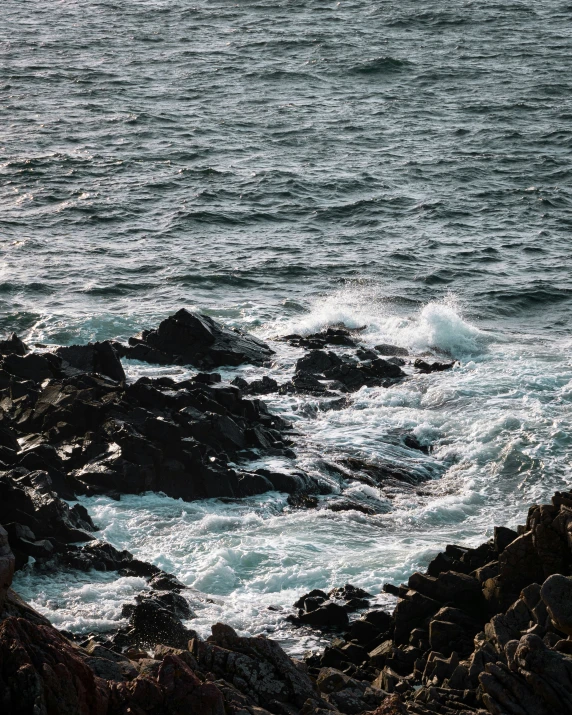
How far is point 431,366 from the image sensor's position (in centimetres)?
3117

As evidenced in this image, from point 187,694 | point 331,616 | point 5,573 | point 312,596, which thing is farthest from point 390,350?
point 187,694

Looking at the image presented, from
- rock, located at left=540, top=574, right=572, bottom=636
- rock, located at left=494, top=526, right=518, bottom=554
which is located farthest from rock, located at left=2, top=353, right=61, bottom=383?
rock, located at left=540, top=574, right=572, bottom=636

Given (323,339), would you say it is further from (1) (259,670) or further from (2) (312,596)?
(1) (259,670)

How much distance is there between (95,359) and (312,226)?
17560 mm

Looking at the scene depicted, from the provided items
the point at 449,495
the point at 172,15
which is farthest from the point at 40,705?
the point at 172,15

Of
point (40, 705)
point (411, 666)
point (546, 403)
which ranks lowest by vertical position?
point (546, 403)

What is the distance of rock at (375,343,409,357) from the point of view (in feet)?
106

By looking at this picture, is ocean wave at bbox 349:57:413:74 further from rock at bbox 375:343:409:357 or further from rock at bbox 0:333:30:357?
rock at bbox 0:333:30:357

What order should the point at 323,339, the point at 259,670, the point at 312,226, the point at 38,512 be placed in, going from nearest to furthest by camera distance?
1. the point at 259,670
2. the point at 38,512
3. the point at 323,339
4. the point at 312,226

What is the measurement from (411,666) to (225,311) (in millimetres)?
21479

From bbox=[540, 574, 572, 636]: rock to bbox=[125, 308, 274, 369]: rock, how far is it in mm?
17506

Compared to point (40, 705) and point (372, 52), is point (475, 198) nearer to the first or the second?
point (372, 52)

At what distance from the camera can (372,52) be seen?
212 ft

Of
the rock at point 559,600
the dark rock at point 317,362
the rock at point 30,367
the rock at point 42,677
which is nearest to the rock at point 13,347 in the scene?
the rock at point 30,367
